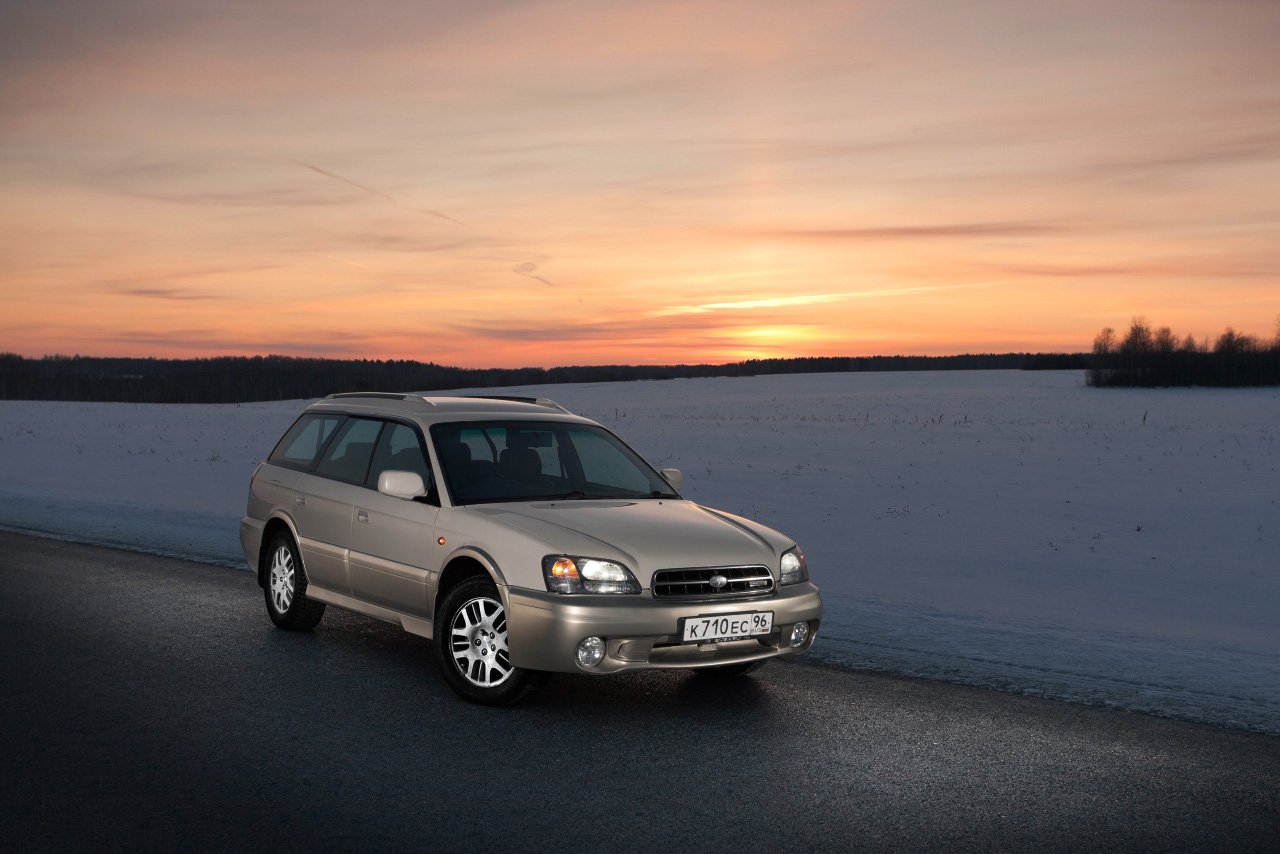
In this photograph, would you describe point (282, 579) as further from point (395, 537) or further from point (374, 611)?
point (395, 537)

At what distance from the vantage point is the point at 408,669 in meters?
7.22

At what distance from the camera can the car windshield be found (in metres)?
7.13

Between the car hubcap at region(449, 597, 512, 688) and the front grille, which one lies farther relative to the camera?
the car hubcap at region(449, 597, 512, 688)

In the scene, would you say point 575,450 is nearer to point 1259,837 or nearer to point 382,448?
point 382,448

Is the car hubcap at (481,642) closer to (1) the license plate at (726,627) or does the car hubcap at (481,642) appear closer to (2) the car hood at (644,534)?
(2) the car hood at (644,534)

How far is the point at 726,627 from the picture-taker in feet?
20.3

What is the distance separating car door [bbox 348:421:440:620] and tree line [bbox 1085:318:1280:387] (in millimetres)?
76518

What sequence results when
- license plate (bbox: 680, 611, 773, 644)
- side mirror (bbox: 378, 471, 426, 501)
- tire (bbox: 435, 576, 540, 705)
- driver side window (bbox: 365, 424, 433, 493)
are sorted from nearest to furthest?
1. license plate (bbox: 680, 611, 773, 644)
2. tire (bbox: 435, 576, 540, 705)
3. side mirror (bbox: 378, 471, 426, 501)
4. driver side window (bbox: 365, 424, 433, 493)

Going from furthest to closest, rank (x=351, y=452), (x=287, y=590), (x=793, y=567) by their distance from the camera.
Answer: (x=287, y=590) < (x=351, y=452) < (x=793, y=567)

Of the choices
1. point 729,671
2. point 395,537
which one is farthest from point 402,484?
point 729,671

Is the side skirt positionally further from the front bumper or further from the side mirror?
the front bumper

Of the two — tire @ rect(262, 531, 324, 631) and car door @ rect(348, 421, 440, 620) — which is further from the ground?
car door @ rect(348, 421, 440, 620)

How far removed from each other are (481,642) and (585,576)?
0.81m

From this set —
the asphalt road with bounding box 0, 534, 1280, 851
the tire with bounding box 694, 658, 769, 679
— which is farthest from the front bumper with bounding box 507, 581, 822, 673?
the tire with bounding box 694, 658, 769, 679
